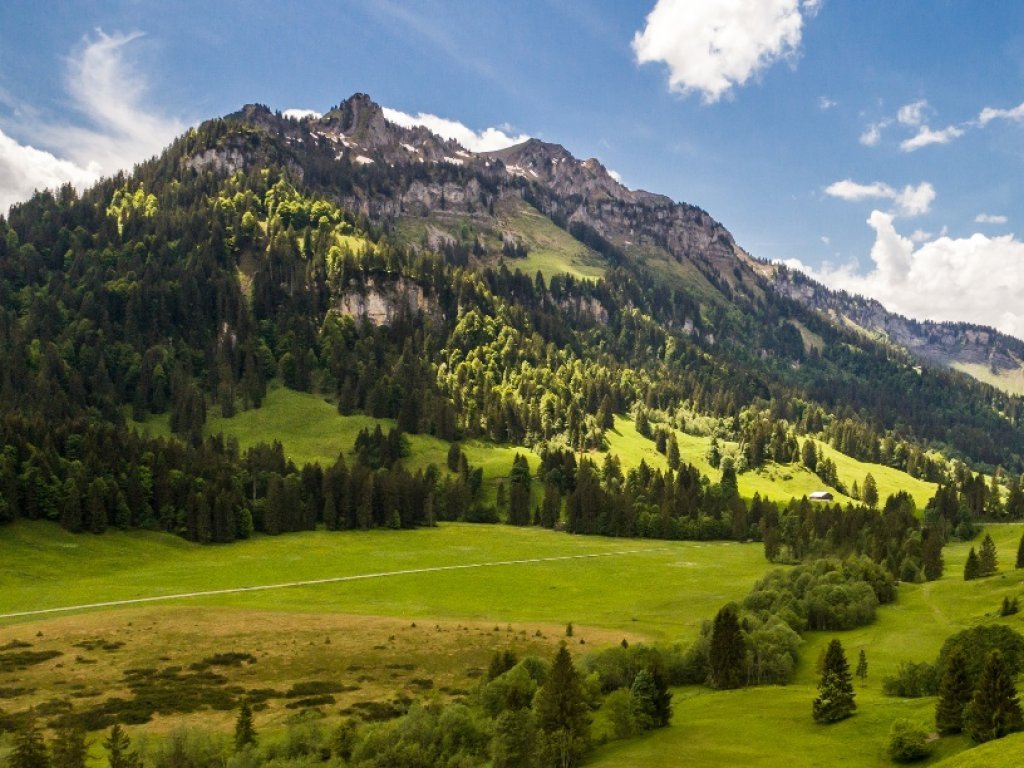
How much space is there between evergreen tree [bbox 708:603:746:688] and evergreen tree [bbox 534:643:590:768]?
2424cm

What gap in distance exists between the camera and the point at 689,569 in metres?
137

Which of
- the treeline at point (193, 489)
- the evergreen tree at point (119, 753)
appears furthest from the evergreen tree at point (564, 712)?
the treeline at point (193, 489)

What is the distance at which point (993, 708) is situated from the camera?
43438 mm

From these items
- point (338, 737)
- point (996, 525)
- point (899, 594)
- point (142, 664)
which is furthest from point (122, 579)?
point (996, 525)

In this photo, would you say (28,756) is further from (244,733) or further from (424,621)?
(424,621)

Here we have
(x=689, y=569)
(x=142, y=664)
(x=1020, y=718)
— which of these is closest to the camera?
(x=1020, y=718)

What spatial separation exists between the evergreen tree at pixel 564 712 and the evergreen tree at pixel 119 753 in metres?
28.0

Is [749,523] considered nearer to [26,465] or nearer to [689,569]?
[689,569]

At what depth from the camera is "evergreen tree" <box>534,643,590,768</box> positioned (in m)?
51.4

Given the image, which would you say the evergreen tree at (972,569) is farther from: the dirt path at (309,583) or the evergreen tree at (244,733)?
the evergreen tree at (244,733)

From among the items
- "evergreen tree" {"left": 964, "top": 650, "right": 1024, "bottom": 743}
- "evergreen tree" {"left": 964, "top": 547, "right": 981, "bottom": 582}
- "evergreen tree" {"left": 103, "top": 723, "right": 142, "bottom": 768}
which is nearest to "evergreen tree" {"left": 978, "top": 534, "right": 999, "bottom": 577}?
"evergreen tree" {"left": 964, "top": 547, "right": 981, "bottom": 582}

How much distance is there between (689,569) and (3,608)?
113739 mm

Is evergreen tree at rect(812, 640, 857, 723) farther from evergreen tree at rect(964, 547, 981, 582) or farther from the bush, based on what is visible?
evergreen tree at rect(964, 547, 981, 582)

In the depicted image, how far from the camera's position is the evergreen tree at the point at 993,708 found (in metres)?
42.9
